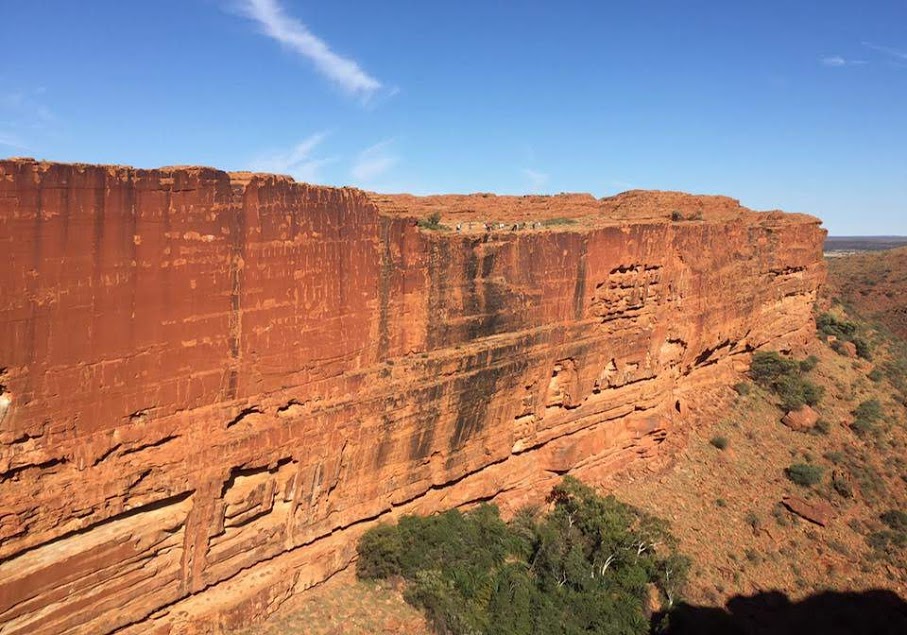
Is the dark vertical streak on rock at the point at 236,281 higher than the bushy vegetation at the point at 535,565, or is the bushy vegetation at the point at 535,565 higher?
the dark vertical streak on rock at the point at 236,281

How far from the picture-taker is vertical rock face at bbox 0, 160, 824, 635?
799 cm

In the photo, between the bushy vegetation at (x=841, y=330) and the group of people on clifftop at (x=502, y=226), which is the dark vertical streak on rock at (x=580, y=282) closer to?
the group of people on clifftop at (x=502, y=226)

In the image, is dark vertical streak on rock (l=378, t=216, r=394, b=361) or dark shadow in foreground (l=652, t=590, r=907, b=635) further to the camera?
dark shadow in foreground (l=652, t=590, r=907, b=635)

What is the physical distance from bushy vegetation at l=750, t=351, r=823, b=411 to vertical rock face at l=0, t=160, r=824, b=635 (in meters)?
9.63

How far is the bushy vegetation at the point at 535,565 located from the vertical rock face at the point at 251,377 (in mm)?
676

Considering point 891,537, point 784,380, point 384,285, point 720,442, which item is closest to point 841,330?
point 784,380

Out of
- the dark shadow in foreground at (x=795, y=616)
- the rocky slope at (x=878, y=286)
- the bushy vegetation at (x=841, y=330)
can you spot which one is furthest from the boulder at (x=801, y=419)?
the rocky slope at (x=878, y=286)

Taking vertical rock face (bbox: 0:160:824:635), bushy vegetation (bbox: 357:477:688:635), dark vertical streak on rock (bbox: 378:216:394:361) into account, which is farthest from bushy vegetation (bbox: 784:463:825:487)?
dark vertical streak on rock (bbox: 378:216:394:361)

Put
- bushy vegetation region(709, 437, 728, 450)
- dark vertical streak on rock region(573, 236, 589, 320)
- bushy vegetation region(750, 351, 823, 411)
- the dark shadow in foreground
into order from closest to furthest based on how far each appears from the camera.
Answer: the dark shadow in foreground → dark vertical streak on rock region(573, 236, 589, 320) → bushy vegetation region(709, 437, 728, 450) → bushy vegetation region(750, 351, 823, 411)

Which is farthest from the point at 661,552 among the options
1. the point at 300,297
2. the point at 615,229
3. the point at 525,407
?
the point at 300,297

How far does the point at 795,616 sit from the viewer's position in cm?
1462

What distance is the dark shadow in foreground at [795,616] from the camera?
1396 centimetres

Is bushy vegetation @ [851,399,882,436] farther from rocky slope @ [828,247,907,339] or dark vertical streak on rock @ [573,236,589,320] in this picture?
rocky slope @ [828,247,907,339]

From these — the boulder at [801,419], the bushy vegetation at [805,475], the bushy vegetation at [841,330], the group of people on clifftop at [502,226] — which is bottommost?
the bushy vegetation at [805,475]
